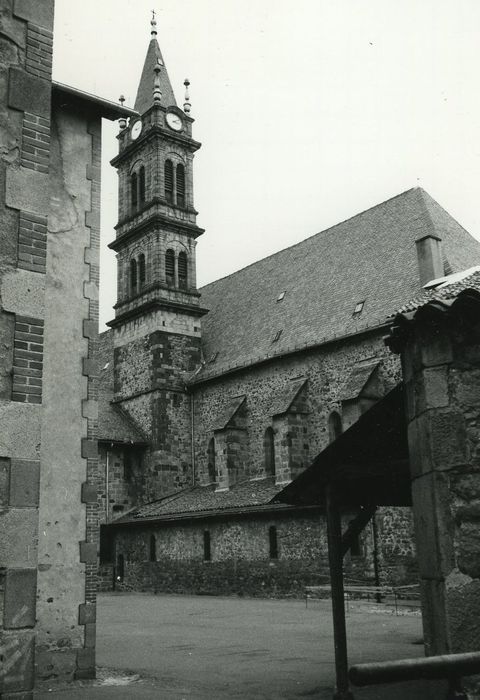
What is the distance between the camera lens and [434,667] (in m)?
3.33

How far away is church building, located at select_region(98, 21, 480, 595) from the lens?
2619cm

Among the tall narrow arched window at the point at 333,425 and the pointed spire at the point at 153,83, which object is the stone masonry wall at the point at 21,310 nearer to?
the tall narrow arched window at the point at 333,425

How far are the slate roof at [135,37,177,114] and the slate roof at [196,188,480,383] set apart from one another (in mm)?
10019

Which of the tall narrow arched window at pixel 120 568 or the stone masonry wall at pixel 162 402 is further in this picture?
the stone masonry wall at pixel 162 402

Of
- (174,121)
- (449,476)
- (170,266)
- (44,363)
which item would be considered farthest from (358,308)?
(449,476)

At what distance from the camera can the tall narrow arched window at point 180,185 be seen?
38.7 metres

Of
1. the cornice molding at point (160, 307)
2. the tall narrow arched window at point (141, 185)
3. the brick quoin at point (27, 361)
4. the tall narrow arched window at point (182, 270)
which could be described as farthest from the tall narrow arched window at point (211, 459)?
the brick quoin at point (27, 361)

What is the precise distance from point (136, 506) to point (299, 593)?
10697 millimetres

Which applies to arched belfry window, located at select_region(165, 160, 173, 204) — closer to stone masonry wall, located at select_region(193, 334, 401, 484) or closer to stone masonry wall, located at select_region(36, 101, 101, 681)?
stone masonry wall, located at select_region(193, 334, 401, 484)

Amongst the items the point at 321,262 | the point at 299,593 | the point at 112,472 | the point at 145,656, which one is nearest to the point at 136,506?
the point at 112,472

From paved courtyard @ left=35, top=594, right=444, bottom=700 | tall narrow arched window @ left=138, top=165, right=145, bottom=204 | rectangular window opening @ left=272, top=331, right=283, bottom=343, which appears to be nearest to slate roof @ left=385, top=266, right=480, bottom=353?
paved courtyard @ left=35, top=594, right=444, bottom=700

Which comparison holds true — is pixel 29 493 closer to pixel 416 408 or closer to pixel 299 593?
pixel 416 408

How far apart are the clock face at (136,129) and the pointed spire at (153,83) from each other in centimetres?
66

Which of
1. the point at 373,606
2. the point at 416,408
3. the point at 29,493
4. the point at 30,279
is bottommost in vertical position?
the point at 373,606
